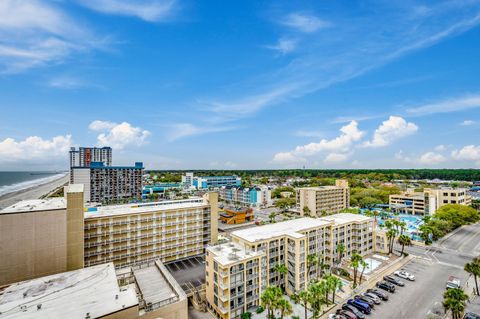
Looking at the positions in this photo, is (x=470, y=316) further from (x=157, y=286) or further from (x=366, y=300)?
(x=157, y=286)

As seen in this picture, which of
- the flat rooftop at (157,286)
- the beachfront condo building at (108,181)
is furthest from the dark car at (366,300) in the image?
the beachfront condo building at (108,181)

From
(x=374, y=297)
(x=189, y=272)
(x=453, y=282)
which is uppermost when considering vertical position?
(x=189, y=272)

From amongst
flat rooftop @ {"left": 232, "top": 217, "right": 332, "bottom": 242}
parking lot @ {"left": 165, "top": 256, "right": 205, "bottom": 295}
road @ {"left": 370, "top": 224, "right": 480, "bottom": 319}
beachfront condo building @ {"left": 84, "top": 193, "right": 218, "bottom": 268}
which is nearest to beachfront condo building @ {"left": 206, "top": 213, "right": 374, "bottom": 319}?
flat rooftop @ {"left": 232, "top": 217, "right": 332, "bottom": 242}

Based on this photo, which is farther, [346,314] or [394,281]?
[394,281]

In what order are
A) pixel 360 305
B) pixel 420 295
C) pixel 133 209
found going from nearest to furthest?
1. pixel 360 305
2. pixel 420 295
3. pixel 133 209

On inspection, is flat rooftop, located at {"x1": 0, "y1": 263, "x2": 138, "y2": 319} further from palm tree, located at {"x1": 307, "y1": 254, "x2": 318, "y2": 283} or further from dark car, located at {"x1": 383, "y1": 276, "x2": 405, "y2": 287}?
dark car, located at {"x1": 383, "y1": 276, "x2": 405, "y2": 287}

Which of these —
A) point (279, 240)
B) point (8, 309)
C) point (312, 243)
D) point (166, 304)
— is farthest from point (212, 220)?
point (8, 309)

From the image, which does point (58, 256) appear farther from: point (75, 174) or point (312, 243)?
point (75, 174)

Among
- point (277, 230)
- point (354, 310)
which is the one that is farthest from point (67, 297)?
point (354, 310)
